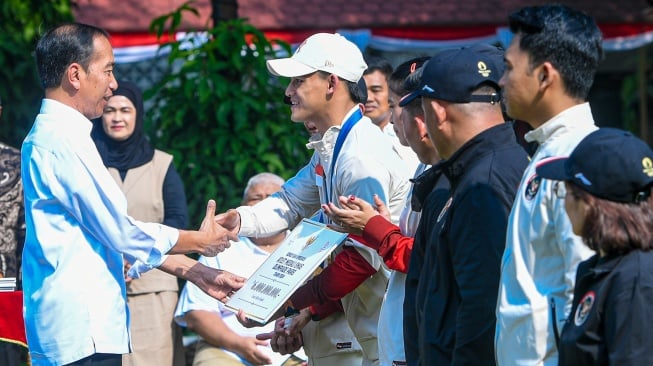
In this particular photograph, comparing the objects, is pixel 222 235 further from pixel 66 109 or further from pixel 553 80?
pixel 553 80

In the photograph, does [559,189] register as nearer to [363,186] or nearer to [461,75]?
[461,75]

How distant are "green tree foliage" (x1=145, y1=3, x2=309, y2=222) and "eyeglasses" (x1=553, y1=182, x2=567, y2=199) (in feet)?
15.4

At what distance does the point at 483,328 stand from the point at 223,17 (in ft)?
17.9

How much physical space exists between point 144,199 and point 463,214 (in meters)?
3.81

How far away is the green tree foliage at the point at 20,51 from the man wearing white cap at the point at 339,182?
4.37 meters

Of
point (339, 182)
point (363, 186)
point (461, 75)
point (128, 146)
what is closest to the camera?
point (461, 75)

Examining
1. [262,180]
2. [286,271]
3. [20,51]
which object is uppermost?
[20,51]

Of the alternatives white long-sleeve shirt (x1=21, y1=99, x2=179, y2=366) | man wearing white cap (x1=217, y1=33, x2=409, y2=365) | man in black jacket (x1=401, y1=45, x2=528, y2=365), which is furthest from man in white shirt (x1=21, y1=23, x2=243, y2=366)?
man in black jacket (x1=401, y1=45, x2=528, y2=365)

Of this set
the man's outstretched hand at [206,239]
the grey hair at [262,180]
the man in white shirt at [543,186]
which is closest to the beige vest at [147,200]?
the grey hair at [262,180]

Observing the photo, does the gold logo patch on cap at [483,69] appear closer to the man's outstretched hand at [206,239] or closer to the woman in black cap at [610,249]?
the woman in black cap at [610,249]

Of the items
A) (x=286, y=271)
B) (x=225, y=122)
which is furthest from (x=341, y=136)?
(x=225, y=122)

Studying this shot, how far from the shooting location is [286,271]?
4.67m

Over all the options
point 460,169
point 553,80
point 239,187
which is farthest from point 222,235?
point 239,187

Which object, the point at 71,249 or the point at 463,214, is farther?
the point at 71,249
